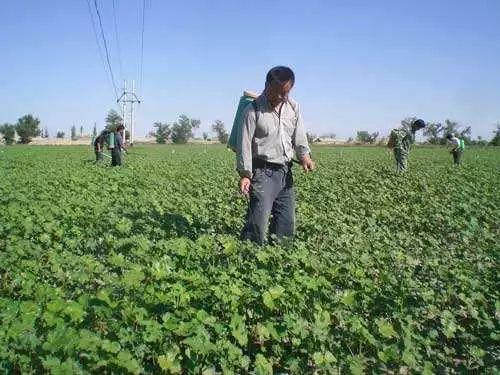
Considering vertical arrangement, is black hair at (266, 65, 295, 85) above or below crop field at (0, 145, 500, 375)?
above

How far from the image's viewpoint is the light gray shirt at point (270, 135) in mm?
4527

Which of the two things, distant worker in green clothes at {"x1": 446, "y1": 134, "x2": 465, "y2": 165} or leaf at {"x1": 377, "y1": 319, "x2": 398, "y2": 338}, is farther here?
distant worker in green clothes at {"x1": 446, "y1": 134, "x2": 465, "y2": 165}

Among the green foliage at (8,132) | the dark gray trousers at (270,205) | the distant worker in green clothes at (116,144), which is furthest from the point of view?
the green foliage at (8,132)

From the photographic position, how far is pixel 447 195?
9.80m

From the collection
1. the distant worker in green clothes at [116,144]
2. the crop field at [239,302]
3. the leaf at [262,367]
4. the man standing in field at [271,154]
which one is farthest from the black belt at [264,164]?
the distant worker in green clothes at [116,144]

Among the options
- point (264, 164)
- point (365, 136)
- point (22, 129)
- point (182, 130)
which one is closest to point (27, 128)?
point (22, 129)

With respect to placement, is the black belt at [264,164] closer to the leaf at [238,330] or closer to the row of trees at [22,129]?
the leaf at [238,330]

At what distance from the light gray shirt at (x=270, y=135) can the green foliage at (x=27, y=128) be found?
3600 inches

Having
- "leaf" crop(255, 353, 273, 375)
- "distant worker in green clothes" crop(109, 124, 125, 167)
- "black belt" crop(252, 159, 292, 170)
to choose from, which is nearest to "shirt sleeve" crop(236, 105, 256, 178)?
"black belt" crop(252, 159, 292, 170)

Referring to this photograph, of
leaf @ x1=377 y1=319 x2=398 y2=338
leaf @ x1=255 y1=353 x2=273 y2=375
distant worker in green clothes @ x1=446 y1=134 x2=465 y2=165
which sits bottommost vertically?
leaf @ x1=255 y1=353 x2=273 y2=375

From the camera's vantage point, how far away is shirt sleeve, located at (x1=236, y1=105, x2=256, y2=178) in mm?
4500

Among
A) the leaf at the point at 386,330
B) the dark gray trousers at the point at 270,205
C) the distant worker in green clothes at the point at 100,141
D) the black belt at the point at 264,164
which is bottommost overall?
the leaf at the point at 386,330

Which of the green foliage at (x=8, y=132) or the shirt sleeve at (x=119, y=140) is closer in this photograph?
the shirt sleeve at (x=119, y=140)

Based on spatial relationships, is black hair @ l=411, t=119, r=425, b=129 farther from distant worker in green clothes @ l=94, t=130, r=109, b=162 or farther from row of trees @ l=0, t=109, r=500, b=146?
row of trees @ l=0, t=109, r=500, b=146
